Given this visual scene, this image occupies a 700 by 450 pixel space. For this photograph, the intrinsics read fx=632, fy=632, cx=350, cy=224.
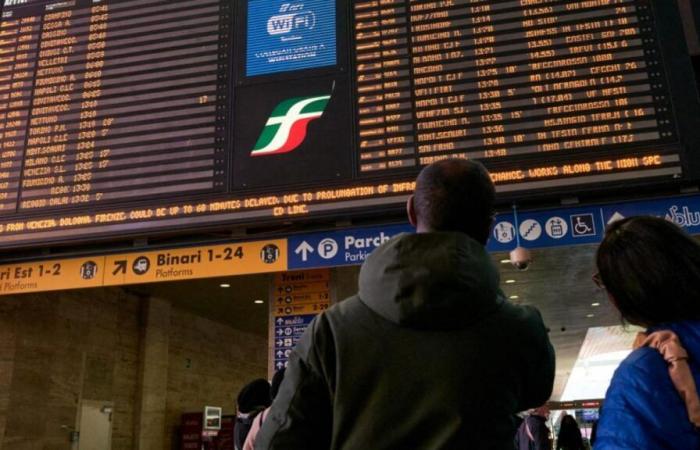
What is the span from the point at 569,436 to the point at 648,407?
8.71m

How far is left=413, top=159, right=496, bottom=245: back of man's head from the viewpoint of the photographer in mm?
1420

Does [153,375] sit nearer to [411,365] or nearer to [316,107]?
[316,107]

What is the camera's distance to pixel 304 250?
19.1 feet

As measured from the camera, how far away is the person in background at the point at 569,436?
348 inches

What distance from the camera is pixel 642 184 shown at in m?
5.00

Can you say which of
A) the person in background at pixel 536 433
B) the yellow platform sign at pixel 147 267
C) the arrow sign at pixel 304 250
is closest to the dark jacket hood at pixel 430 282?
the arrow sign at pixel 304 250

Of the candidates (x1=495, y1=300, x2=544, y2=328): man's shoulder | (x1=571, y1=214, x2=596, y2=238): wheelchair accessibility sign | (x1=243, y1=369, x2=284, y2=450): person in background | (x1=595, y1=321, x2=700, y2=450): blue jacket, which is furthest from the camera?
(x1=571, y1=214, x2=596, y2=238): wheelchair accessibility sign

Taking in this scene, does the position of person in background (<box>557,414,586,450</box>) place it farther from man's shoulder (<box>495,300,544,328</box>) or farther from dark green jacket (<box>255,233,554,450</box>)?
dark green jacket (<box>255,233,554,450</box>)

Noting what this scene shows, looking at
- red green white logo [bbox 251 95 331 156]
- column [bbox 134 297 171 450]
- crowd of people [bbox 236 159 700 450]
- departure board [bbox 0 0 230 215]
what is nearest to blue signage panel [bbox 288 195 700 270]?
red green white logo [bbox 251 95 331 156]

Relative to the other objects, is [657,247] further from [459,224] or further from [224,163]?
[224,163]

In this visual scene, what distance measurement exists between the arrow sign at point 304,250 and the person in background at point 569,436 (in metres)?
5.29

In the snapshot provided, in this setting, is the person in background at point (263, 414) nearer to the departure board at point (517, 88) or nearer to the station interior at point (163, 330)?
the station interior at point (163, 330)

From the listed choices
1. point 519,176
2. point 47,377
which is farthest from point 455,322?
point 47,377

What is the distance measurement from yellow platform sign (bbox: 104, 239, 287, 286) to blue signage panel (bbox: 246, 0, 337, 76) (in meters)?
1.71
